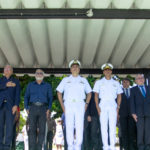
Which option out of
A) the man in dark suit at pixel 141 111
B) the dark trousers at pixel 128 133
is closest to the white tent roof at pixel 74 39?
the man in dark suit at pixel 141 111

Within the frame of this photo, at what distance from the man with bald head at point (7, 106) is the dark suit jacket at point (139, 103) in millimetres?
2375

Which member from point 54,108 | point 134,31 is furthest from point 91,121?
point 134,31

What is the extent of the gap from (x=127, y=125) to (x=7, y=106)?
2.87m

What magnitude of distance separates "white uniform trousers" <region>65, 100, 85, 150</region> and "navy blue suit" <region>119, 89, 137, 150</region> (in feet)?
5.59

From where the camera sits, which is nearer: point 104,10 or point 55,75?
point 104,10

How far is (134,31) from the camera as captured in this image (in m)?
6.04

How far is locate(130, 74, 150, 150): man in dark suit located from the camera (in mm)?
5422

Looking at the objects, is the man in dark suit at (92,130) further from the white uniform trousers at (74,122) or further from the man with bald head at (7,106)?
the man with bald head at (7,106)

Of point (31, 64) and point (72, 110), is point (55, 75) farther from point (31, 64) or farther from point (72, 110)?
point (72, 110)

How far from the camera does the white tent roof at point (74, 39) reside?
4.90 m

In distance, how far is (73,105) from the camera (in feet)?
16.5

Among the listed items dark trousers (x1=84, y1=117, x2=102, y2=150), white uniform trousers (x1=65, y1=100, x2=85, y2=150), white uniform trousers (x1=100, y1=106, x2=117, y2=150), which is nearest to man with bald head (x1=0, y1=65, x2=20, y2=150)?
white uniform trousers (x1=65, y1=100, x2=85, y2=150)

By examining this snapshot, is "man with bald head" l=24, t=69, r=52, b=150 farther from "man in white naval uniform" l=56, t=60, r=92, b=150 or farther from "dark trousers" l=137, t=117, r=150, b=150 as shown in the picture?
"dark trousers" l=137, t=117, r=150, b=150

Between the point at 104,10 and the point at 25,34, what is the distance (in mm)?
2173
